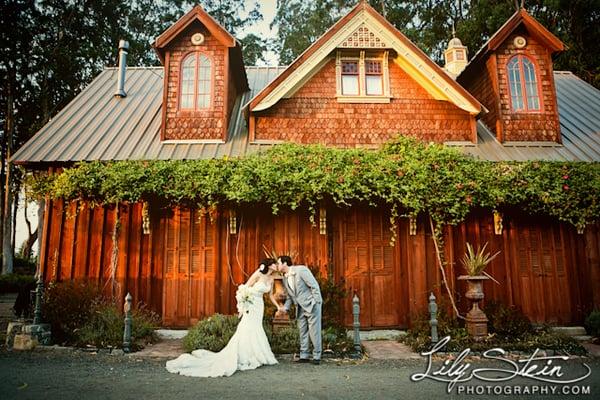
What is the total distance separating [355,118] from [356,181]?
273cm

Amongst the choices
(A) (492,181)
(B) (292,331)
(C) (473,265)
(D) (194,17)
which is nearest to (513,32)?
(A) (492,181)

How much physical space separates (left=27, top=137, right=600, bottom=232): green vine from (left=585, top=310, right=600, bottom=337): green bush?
196 centimetres

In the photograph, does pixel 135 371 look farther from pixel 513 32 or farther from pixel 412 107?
pixel 513 32

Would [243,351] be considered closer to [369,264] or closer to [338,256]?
[338,256]

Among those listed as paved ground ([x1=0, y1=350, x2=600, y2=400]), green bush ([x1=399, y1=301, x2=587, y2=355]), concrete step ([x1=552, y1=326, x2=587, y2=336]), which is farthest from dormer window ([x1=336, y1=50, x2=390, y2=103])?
concrete step ([x1=552, y1=326, x2=587, y2=336])

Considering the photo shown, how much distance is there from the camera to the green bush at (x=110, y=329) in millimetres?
7891

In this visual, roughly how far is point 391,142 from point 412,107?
198cm

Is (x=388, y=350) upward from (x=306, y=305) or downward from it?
downward

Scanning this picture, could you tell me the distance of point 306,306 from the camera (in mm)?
6836

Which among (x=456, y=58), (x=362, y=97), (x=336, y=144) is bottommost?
(x=336, y=144)

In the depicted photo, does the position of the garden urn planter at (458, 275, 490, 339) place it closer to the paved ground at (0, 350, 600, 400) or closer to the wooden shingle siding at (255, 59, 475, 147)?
the paved ground at (0, 350, 600, 400)

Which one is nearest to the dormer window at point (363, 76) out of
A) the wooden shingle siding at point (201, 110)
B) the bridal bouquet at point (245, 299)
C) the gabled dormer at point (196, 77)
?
the gabled dormer at point (196, 77)

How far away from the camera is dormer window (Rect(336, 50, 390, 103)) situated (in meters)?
10.9
